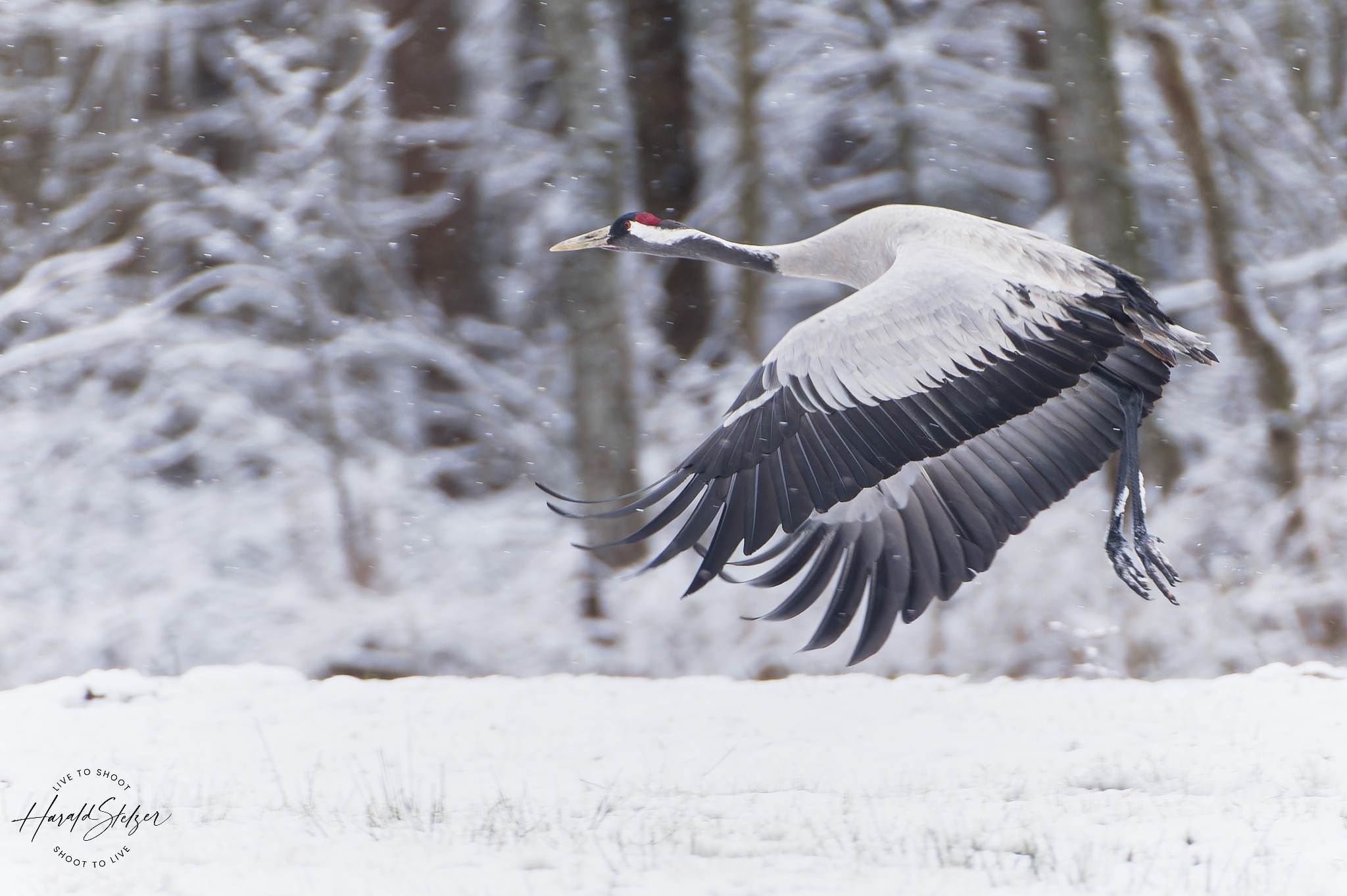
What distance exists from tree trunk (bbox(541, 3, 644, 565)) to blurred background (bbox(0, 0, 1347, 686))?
0.02 metres

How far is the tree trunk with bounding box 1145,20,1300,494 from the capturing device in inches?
275

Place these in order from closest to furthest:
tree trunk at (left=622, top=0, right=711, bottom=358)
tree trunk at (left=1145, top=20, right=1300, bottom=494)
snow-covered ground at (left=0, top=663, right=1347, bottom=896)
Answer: snow-covered ground at (left=0, top=663, right=1347, bottom=896) < tree trunk at (left=1145, top=20, right=1300, bottom=494) < tree trunk at (left=622, top=0, right=711, bottom=358)

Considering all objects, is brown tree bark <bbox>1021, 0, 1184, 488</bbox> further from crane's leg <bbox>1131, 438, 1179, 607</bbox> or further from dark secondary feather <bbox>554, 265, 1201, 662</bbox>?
crane's leg <bbox>1131, 438, 1179, 607</bbox>

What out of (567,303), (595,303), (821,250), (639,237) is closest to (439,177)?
(567,303)

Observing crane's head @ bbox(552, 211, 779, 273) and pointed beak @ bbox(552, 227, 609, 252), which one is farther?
pointed beak @ bbox(552, 227, 609, 252)

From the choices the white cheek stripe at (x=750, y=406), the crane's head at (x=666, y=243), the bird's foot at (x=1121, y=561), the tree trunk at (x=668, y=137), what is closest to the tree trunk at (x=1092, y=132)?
the tree trunk at (x=668, y=137)

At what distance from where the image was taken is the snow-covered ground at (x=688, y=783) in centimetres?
303

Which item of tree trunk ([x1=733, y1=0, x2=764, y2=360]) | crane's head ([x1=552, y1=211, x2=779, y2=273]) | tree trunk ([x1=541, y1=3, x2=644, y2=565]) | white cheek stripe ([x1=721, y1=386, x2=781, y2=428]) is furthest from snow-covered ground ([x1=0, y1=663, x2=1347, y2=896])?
tree trunk ([x1=733, y1=0, x2=764, y2=360])

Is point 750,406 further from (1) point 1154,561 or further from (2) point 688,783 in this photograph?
(2) point 688,783

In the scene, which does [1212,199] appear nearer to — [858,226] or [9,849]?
[858,226]

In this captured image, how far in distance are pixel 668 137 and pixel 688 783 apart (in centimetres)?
567

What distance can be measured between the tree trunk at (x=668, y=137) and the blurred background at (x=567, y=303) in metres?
0.04

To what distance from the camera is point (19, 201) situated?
27.8ft

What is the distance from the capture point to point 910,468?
4172 mm
